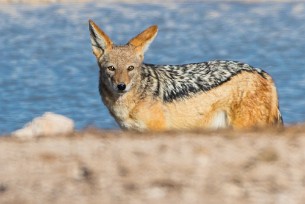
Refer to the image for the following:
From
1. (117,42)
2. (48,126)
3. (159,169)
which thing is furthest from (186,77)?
(117,42)

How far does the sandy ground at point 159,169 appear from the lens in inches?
335

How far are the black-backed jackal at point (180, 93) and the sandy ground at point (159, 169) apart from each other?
2.13 meters

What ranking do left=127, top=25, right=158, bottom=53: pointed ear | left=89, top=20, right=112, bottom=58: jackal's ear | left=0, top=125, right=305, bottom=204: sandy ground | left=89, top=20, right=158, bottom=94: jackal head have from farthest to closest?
left=127, top=25, right=158, bottom=53: pointed ear < left=89, top=20, right=112, bottom=58: jackal's ear < left=89, top=20, right=158, bottom=94: jackal head < left=0, top=125, right=305, bottom=204: sandy ground

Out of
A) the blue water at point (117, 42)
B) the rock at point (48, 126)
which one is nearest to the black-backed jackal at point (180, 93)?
the rock at point (48, 126)

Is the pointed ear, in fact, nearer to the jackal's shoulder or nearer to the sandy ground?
the jackal's shoulder

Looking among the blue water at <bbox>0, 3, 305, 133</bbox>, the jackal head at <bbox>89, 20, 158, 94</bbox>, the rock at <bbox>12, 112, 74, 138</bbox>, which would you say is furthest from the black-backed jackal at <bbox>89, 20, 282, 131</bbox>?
the blue water at <bbox>0, 3, 305, 133</bbox>

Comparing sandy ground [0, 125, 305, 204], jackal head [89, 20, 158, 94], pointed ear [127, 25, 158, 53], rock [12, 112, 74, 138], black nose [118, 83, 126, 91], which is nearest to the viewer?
sandy ground [0, 125, 305, 204]

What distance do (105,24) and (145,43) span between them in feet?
63.3

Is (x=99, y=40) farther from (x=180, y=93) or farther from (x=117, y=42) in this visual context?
(x=117, y=42)

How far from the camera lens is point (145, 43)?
1255 cm

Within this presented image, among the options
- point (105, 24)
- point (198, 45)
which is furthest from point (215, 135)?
point (105, 24)

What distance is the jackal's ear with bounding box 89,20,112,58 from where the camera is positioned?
40.7 ft

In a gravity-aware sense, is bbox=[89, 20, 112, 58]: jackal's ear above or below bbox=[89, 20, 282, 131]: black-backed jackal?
above

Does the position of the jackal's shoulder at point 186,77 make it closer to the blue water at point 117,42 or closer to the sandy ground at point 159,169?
the sandy ground at point 159,169
